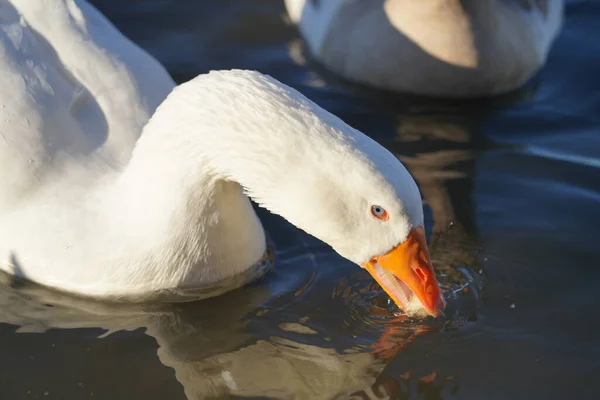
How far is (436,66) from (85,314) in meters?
3.72

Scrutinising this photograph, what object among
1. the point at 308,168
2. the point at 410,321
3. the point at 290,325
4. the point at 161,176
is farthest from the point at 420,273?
the point at 161,176

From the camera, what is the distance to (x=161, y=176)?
20.0ft

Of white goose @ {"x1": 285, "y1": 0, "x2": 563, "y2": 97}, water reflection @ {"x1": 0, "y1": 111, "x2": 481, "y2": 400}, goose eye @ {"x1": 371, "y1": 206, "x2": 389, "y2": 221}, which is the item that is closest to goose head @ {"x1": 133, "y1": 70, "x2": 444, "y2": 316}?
goose eye @ {"x1": 371, "y1": 206, "x2": 389, "y2": 221}

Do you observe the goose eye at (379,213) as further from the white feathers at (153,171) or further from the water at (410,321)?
the water at (410,321)

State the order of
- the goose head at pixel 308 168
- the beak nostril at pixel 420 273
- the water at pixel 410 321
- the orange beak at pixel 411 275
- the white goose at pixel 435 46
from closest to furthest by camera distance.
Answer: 1. the goose head at pixel 308 168
2. the orange beak at pixel 411 275
3. the beak nostril at pixel 420 273
4. the water at pixel 410 321
5. the white goose at pixel 435 46

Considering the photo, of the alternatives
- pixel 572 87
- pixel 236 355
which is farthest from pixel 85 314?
pixel 572 87

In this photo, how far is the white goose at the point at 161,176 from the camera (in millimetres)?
5559

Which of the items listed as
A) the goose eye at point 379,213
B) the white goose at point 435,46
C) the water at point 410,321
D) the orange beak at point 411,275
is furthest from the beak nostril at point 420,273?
the white goose at point 435,46

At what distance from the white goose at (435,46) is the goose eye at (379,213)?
3.69 metres

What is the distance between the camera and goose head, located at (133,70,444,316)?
5461 mm

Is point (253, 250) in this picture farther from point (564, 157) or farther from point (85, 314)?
point (564, 157)

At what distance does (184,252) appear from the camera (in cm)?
630

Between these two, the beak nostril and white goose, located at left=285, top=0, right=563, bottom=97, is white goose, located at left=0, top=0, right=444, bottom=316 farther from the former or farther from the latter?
white goose, located at left=285, top=0, right=563, bottom=97

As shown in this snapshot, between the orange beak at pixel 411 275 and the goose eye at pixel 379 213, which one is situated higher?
the goose eye at pixel 379 213
